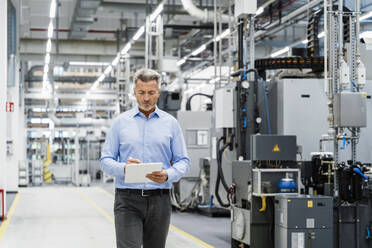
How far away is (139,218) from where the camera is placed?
3102mm

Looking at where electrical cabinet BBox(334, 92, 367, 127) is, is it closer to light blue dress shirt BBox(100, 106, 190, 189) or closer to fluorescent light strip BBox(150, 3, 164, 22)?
light blue dress shirt BBox(100, 106, 190, 189)

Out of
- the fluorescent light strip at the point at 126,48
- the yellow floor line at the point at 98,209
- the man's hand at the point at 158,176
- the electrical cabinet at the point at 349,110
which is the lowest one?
the yellow floor line at the point at 98,209

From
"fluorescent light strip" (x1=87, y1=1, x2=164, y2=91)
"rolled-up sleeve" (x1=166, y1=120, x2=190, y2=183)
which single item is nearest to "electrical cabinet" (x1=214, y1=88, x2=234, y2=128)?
"fluorescent light strip" (x1=87, y1=1, x2=164, y2=91)

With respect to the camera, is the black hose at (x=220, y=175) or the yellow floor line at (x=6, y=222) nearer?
the black hose at (x=220, y=175)

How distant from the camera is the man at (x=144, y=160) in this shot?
3.08 metres

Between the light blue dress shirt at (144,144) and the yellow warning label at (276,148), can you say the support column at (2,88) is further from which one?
the light blue dress shirt at (144,144)

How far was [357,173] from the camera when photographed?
605cm

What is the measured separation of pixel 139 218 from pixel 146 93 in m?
0.67

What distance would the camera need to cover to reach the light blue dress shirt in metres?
3.14

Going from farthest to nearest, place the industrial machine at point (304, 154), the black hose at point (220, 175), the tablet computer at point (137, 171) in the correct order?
1. the black hose at point (220, 175)
2. the industrial machine at point (304, 154)
3. the tablet computer at point (137, 171)

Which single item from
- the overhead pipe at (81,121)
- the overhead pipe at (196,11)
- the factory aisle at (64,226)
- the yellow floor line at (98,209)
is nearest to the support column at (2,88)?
the factory aisle at (64,226)

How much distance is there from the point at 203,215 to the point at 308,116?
431cm

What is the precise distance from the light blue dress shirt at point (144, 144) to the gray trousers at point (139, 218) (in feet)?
0.23

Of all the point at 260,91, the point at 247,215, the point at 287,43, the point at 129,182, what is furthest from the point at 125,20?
the point at 129,182
